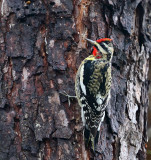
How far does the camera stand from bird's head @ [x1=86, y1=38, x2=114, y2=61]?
3455 mm

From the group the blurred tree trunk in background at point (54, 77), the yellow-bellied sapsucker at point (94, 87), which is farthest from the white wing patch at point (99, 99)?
the blurred tree trunk in background at point (54, 77)

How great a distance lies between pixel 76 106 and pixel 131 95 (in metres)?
0.77

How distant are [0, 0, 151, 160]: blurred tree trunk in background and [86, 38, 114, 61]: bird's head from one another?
86 millimetres

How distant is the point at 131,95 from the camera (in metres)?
3.78

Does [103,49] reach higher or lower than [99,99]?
higher

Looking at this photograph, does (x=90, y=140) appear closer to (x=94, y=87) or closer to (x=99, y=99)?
(x=99, y=99)

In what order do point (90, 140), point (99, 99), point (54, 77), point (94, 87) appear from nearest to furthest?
point (90, 140) → point (54, 77) → point (99, 99) → point (94, 87)

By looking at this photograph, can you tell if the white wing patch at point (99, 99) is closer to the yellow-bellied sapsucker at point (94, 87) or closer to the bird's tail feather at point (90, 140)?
the yellow-bellied sapsucker at point (94, 87)

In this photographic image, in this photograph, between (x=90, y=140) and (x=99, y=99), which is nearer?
(x=90, y=140)

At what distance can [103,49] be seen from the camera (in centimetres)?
371

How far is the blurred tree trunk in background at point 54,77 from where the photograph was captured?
3236 mm

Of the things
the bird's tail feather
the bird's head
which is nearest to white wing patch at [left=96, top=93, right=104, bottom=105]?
the bird's tail feather

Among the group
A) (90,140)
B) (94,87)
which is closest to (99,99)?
(94,87)

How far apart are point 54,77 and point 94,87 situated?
0.61 m
